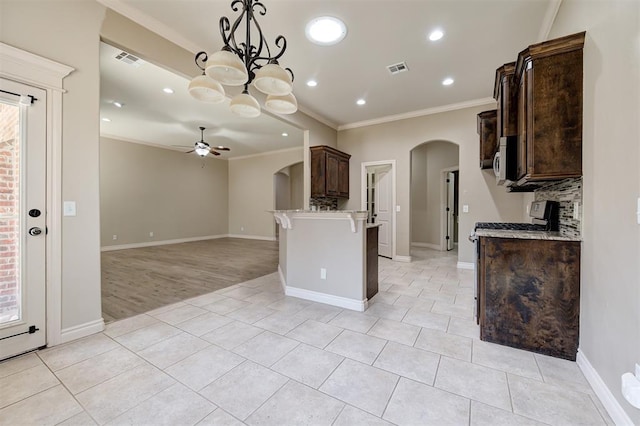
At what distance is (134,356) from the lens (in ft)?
6.42

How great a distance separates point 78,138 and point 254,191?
7314 mm

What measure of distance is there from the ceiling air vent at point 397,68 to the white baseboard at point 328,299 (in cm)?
313

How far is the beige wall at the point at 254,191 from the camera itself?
9.09 m

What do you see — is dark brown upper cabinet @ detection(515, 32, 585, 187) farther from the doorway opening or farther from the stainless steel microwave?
the doorway opening

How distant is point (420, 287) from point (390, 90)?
3157 mm

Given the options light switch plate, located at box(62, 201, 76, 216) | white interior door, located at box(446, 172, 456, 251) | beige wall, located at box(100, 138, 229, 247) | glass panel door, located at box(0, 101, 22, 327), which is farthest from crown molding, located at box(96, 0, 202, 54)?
white interior door, located at box(446, 172, 456, 251)

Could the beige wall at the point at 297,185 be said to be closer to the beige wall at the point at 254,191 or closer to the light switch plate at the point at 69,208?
the beige wall at the point at 254,191

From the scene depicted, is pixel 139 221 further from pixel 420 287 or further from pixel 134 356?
pixel 420 287

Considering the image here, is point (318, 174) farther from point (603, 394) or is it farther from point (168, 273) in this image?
point (603, 394)

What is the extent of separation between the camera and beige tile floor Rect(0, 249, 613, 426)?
4.57 feet

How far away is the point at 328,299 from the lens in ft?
9.95

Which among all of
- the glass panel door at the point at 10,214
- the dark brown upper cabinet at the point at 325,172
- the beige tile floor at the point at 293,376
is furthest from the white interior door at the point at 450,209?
the glass panel door at the point at 10,214

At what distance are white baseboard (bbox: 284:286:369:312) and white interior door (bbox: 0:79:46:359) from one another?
2235 millimetres

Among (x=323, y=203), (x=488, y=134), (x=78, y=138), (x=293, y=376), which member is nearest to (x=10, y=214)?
(x=78, y=138)
